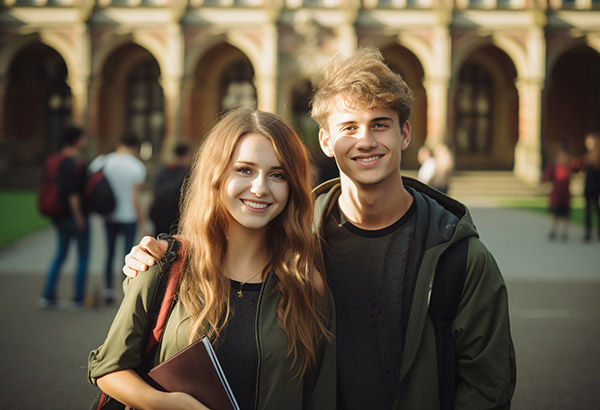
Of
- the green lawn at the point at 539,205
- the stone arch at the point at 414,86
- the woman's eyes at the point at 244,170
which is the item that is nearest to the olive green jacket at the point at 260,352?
the woman's eyes at the point at 244,170

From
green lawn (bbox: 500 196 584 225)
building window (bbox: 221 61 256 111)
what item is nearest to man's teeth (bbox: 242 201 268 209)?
green lawn (bbox: 500 196 584 225)

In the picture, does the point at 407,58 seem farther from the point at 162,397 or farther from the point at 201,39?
the point at 162,397

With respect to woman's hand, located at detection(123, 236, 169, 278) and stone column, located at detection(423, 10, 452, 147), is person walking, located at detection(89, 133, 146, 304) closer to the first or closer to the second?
woman's hand, located at detection(123, 236, 169, 278)

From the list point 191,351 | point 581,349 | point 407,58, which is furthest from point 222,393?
point 407,58

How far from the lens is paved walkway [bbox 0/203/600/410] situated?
12.0ft

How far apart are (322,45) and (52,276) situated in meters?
15.9

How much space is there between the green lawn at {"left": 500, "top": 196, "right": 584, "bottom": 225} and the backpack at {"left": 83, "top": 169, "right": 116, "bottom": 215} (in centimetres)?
1086

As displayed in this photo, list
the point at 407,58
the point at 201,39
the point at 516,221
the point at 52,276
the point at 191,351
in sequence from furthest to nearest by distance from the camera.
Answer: the point at 407,58 → the point at 201,39 → the point at 516,221 → the point at 52,276 → the point at 191,351

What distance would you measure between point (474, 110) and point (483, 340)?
2261 cm

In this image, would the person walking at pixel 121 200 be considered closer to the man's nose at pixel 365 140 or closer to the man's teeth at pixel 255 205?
the man's teeth at pixel 255 205

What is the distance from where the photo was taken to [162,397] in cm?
165

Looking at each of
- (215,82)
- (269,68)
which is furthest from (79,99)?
(269,68)

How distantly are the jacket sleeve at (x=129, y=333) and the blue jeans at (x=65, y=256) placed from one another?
14.2 ft

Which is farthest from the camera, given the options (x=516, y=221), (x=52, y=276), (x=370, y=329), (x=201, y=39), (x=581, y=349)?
(x=201, y=39)
